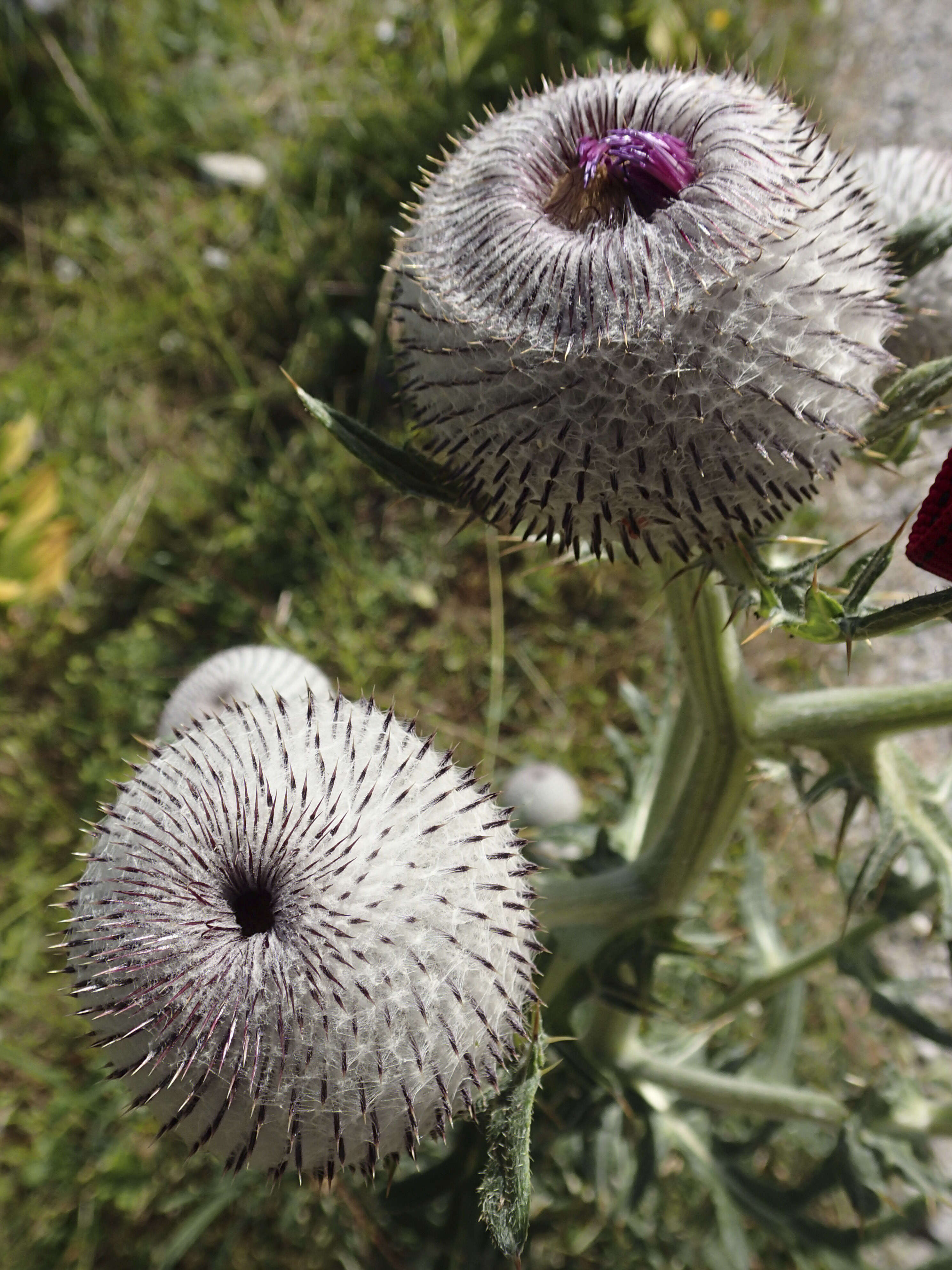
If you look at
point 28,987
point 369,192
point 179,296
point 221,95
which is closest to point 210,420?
point 179,296

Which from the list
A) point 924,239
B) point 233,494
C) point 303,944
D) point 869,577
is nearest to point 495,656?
point 233,494

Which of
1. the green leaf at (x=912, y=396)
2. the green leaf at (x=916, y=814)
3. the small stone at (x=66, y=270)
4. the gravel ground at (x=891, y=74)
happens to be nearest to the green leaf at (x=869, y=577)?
the green leaf at (x=912, y=396)

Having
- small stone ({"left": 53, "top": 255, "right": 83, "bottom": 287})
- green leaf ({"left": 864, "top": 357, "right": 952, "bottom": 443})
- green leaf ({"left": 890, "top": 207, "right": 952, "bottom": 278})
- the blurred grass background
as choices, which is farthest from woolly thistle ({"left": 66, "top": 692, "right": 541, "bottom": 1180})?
small stone ({"left": 53, "top": 255, "right": 83, "bottom": 287})

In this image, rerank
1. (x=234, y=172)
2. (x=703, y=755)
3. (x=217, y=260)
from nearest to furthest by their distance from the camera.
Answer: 1. (x=703, y=755)
2. (x=217, y=260)
3. (x=234, y=172)

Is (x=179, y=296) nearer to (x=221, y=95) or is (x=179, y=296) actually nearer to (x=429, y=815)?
(x=221, y=95)

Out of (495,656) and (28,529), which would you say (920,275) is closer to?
(495,656)

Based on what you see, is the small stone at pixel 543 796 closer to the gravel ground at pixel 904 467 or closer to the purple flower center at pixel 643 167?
the gravel ground at pixel 904 467
